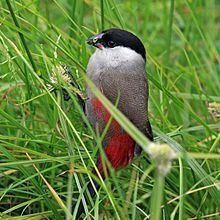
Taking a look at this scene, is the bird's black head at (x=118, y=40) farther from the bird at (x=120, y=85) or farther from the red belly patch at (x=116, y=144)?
the red belly patch at (x=116, y=144)

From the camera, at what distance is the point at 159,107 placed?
2410mm

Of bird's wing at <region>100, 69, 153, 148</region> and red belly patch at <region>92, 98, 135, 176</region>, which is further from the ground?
bird's wing at <region>100, 69, 153, 148</region>

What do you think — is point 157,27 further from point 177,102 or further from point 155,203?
point 155,203

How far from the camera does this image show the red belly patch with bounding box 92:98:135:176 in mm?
2121

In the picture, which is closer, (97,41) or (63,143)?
(97,41)

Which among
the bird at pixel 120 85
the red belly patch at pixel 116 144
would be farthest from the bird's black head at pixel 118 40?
the red belly patch at pixel 116 144

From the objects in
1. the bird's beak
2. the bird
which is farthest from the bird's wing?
the bird's beak

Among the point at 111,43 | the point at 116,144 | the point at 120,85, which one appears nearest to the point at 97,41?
the point at 111,43

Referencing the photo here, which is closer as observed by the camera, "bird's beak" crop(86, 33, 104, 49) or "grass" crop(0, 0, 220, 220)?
"grass" crop(0, 0, 220, 220)

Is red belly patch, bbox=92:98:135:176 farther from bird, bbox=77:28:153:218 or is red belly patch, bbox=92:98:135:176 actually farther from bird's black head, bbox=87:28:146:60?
bird's black head, bbox=87:28:146:60

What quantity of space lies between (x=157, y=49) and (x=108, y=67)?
1.31 meters

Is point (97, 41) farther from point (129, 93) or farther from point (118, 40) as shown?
point (129, 93)

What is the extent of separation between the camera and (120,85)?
2.12 meters

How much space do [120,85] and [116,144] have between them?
0.19m
